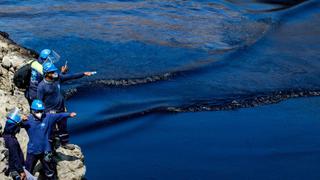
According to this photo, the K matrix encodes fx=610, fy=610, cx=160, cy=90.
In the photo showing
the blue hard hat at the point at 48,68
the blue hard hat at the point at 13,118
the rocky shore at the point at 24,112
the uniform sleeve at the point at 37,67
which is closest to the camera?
the blue hard hat at the point at 13,118

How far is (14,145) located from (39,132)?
47 centimetres

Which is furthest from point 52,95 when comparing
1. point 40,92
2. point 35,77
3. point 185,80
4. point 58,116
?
point 185,80

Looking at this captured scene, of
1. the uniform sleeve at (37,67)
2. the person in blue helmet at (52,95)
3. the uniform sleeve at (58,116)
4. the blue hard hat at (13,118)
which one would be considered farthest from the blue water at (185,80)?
the blue hard hat at (13,118)

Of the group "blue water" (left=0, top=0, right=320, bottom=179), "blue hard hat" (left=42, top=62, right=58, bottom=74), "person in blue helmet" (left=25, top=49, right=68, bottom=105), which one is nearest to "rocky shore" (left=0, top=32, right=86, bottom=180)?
"person in blue helmet" (left=25, top=49, right=68, bottom=105)

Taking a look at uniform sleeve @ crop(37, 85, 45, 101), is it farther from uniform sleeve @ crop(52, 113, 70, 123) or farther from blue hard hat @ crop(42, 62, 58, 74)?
uniform sleeve @ crop(52, 113, 70, 123)

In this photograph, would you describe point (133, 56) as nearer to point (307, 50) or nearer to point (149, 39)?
point (149, 39)

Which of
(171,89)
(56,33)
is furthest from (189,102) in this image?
(56,33)

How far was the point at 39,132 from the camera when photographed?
9.33m

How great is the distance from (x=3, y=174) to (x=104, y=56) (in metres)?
10.4

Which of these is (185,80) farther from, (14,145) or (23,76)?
(14,145)

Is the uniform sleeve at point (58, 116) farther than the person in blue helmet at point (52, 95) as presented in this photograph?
No

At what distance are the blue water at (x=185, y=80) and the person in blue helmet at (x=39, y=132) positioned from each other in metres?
2.48

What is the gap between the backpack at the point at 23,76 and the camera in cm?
1106

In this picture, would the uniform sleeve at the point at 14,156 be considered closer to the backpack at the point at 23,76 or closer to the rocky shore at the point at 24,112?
the rocky shore at the point at 24,112
